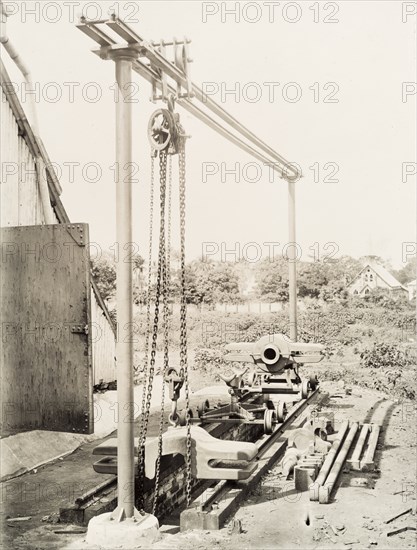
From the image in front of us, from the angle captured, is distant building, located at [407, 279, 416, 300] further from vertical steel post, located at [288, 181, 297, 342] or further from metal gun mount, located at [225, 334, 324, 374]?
metal gun mount, located at [225, 334, 324, 374]

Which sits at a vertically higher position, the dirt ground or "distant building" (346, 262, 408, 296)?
"distant building" (346, 262, 408, 296)

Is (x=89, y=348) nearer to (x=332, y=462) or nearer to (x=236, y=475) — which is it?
(x=236, y=475)

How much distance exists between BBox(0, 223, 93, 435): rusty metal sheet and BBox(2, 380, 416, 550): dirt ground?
881mm

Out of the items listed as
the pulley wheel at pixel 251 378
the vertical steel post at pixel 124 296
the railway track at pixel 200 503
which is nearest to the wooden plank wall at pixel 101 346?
the pulley wheel at pixel 251 378

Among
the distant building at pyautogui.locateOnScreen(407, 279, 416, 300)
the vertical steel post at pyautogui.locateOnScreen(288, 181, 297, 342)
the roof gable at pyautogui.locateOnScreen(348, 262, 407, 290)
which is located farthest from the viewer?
the roof gable at pyautogui.locateOnScreen(348, 262, 407, 290)

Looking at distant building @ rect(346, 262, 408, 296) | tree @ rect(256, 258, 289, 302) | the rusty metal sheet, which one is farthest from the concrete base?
tree @ rect(256, 258, 289, 302)

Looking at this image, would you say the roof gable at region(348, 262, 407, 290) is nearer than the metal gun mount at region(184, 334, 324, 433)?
No

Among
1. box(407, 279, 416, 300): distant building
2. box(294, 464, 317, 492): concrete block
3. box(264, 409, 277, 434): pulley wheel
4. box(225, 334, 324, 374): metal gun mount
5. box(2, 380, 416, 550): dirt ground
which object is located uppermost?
box(407, 279, 416, 300): distant building

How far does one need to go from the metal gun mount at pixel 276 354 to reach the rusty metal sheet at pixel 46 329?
10.5 ft

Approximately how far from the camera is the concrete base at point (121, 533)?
4.41 metres

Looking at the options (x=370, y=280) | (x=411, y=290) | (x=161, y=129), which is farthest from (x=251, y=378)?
(x=370, y=280)

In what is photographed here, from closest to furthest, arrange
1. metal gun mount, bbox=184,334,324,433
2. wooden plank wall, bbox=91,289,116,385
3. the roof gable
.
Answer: metal gun mount, bbox=184,334,324,433
wooden plank wall, bbox=91,289,116,385
the roof gable

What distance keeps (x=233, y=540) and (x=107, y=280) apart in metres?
24.6

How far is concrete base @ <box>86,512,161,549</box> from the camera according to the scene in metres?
4.41
